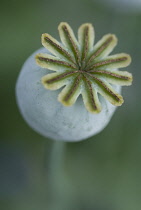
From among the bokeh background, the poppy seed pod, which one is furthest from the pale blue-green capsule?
the bokeh background

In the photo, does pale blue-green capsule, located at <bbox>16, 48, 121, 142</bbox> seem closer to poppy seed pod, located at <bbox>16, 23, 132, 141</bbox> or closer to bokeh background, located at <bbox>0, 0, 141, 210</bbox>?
poppy seed pod, located at <bbox>16, 23, 132, 141</bbox>

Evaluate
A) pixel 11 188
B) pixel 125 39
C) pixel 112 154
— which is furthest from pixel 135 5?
pixel 11 188

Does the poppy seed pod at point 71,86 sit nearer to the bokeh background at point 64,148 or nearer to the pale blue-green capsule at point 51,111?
the pale blue-green capsule at point 51,111

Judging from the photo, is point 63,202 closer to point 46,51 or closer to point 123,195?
point 123,195

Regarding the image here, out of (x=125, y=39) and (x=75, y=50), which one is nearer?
(x=75, y=50)

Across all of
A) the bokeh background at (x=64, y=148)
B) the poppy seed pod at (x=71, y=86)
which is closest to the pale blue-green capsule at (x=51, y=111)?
the poppy seed pod at (x=71, y=86)

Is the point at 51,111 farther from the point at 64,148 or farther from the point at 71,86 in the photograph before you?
the point at 64,148

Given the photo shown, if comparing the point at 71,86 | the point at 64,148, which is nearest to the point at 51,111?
the point at 71,86
